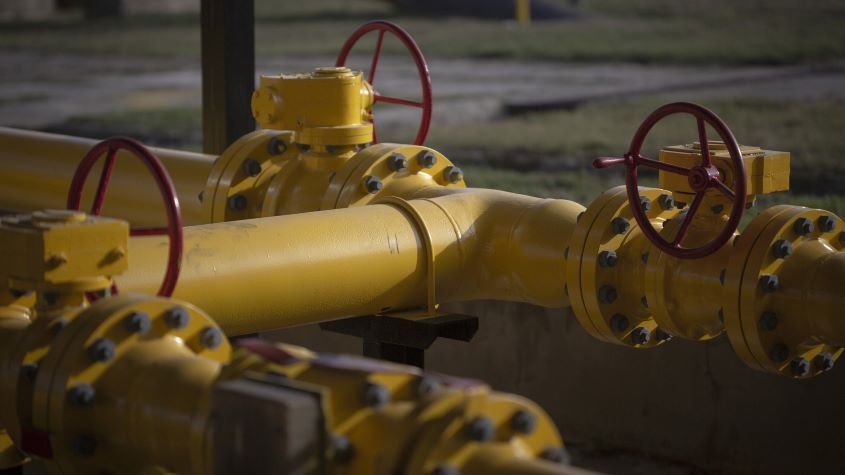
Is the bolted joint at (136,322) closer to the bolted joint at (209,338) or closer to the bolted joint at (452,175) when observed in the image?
the bolted joint at (209,338)

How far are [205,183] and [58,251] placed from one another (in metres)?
1.56

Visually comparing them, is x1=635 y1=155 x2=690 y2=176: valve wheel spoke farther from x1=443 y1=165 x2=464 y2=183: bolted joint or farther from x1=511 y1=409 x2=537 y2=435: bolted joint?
x1=511 y1=409 x2=537 y2=435: bolted joint

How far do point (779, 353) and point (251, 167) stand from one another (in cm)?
132

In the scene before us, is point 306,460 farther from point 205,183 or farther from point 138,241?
point 205,183

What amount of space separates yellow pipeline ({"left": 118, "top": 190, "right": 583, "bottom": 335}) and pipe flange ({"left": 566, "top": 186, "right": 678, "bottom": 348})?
85 millimetres

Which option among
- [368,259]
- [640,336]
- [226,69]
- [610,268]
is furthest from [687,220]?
[226,69]

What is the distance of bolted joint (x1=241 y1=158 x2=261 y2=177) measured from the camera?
10.6 feet

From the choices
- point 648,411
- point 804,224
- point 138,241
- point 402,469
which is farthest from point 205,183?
point 402,469

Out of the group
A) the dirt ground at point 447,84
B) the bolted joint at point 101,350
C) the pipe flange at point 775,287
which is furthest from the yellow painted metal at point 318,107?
the dirt ground at point 447,84

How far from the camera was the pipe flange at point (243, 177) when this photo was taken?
321 centimetres

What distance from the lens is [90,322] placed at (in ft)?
5.91

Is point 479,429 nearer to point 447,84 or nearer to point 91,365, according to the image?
point 91,365

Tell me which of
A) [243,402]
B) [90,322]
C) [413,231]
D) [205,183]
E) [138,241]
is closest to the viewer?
[243,402]

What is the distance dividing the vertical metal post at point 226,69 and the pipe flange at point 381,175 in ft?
3.98
